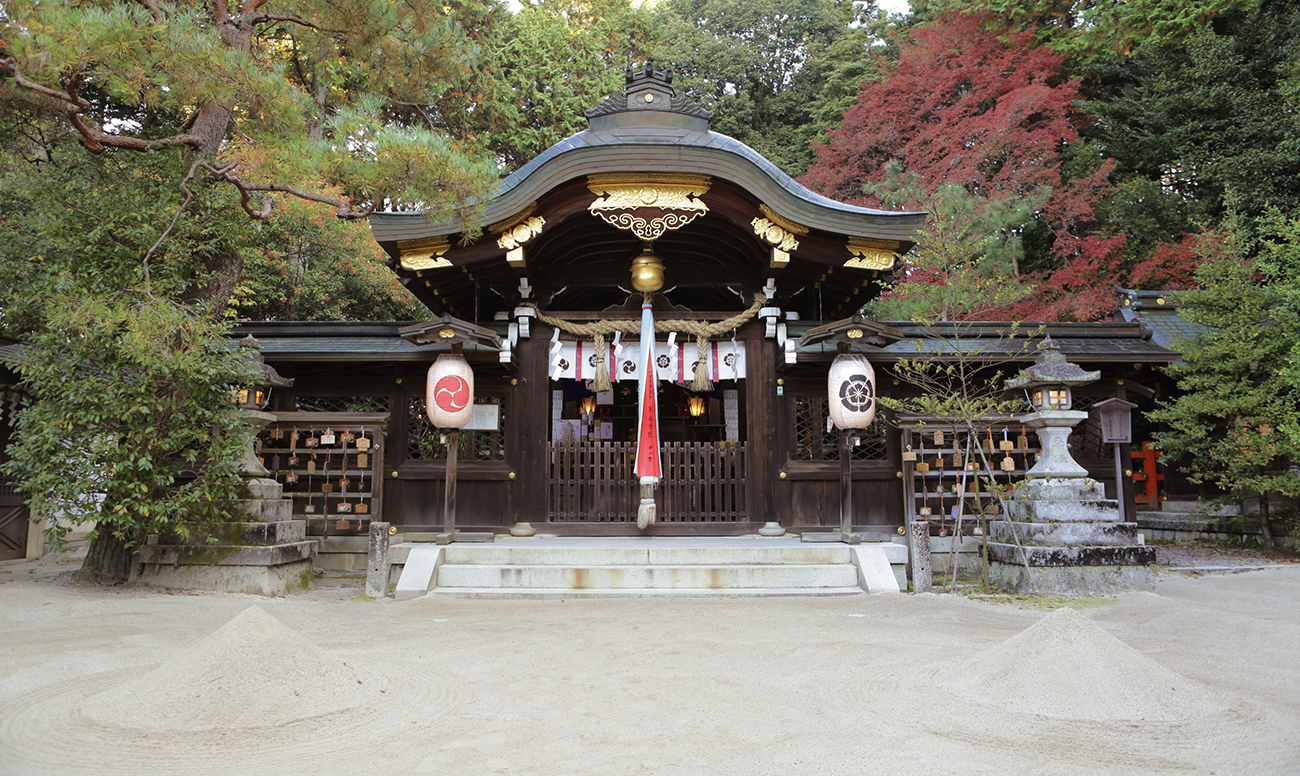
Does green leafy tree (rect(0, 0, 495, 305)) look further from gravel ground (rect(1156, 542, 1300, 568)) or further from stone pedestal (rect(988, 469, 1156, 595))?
gravel ground (rect(1156, 542, 1300, 568))

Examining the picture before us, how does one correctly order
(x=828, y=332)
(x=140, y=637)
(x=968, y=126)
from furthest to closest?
(x=968, y=126), (x=828, y=332), (x=140, y=637)

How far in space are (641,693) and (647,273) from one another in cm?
633

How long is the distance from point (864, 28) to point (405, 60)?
2036 cm

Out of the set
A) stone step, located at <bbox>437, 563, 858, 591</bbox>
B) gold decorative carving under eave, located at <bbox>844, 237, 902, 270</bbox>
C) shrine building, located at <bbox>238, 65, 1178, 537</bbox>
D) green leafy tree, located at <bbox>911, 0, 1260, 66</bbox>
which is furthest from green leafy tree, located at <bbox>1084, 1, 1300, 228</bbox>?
stone step, located at <bbox>437, 563, 858, 591</bbox>

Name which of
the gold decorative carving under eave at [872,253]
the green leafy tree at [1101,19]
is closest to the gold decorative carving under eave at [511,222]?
the gold decorative carving under eave at [872,253]

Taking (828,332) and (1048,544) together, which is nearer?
(1048,544)

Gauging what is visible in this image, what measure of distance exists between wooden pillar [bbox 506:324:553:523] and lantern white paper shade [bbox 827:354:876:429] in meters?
3.65

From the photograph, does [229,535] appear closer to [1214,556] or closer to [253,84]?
[253,84]

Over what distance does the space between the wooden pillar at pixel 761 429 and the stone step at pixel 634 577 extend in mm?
1887

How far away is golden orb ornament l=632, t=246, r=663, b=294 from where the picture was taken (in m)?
9.45

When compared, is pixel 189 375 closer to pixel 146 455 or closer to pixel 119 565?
pixel 146 455

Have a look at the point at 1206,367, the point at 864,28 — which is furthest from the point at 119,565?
the point at 864,28

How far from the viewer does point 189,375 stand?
6.75 meters

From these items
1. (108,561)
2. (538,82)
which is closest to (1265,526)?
(108,561)
